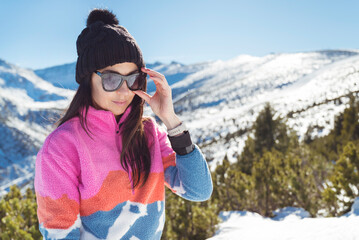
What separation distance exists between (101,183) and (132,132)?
370mm

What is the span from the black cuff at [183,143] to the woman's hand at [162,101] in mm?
85

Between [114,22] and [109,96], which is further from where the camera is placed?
[114,22]

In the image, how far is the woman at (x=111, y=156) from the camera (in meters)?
1.31

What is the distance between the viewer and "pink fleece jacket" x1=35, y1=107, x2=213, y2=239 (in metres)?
1.28

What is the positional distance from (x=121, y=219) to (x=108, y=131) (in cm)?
54

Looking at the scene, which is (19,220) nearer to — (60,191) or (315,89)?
(60,191)

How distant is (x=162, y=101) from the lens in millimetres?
1728

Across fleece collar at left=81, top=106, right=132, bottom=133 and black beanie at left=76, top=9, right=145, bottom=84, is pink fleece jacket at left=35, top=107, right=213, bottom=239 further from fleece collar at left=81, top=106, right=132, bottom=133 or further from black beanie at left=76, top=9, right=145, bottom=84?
black beanie at left=76, top=9, right=145, bottom=84

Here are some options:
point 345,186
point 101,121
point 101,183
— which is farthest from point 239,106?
point 101,183

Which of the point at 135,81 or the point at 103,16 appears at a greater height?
the point at 103,16

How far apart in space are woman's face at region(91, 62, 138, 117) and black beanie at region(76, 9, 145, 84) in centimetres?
4

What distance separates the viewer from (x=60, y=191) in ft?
4.19

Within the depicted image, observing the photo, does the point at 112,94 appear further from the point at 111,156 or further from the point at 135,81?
the point at 111,156

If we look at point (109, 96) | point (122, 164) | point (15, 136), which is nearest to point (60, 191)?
point (122, 164)
